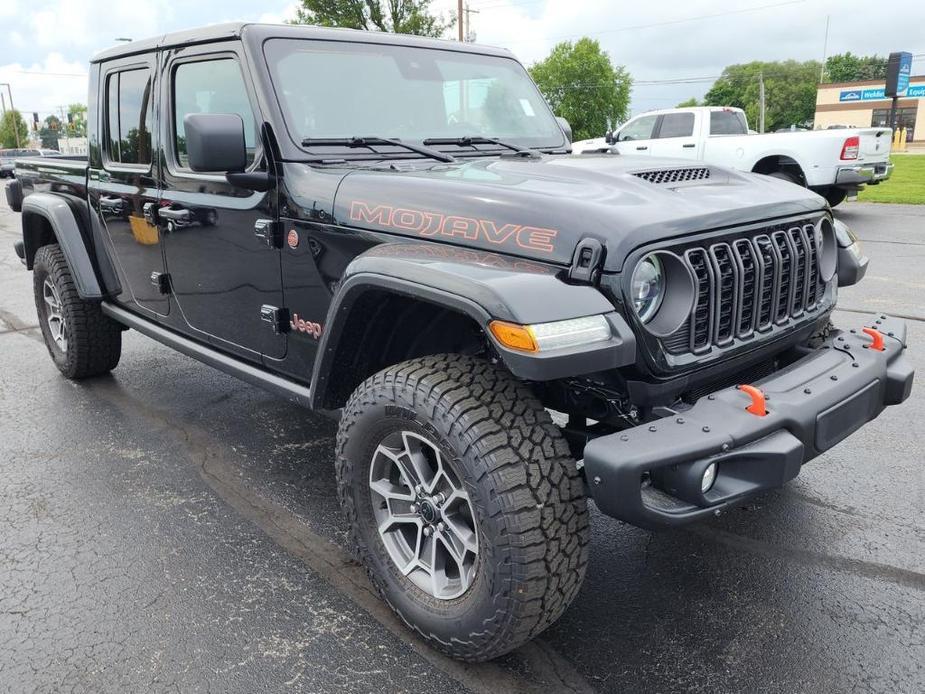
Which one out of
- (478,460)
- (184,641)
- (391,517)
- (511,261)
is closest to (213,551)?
(184,641)

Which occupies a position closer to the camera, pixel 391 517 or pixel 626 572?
pixel 391 517

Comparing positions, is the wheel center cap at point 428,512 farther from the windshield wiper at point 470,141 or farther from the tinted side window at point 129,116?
the tinted side window at point 129,116

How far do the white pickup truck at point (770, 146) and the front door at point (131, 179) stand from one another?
6690 millimetres

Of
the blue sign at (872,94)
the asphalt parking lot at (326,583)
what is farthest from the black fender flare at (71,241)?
the blue sign at (872,94)

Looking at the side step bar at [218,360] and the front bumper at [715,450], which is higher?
the front bumper at [715,450]

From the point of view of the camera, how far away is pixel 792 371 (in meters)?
2.44

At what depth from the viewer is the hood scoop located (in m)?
2.68

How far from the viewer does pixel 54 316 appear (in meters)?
5.17

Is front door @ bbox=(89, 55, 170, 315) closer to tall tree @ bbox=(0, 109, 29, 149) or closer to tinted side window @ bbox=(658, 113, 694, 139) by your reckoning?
tinted side window @ bbox=(658, 113, 694, 139)

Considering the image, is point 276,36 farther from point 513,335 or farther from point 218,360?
point 513,335

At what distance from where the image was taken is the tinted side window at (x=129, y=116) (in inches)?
150

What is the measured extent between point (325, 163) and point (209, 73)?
0.83 metres

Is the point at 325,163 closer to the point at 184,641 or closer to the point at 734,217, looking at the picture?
the point at 734,217

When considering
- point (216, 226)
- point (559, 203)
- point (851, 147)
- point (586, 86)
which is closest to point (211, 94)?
point (216, 226)
